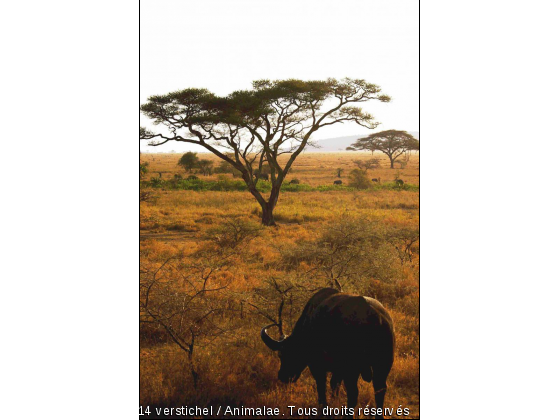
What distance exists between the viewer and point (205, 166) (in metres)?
32.6

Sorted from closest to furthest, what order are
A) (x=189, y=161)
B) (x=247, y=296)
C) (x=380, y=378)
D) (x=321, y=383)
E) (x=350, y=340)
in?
(x=350, y=340) → (x=380, y=378) → (x=321, y=383) → (x=247, y=296) → (x=189, y=161)

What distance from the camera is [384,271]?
6.88m

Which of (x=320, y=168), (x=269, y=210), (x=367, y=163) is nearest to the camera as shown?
(x=269, y=210)

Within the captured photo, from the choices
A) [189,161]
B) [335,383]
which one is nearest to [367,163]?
[189,161]

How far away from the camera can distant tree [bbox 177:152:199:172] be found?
3102 centimetres

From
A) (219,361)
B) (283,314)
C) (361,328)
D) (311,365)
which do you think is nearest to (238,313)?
(283,314)

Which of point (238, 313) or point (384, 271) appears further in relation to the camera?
point (384, 271)

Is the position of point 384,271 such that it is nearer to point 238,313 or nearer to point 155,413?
point 238,313

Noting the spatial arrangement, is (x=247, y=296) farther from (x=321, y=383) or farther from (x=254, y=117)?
(x=254, y=117)

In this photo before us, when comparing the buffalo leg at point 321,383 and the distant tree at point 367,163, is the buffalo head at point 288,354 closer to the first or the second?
the buffalo leg at point 321,383

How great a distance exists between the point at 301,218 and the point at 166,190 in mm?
10292

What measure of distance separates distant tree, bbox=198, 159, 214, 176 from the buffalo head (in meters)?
29.3

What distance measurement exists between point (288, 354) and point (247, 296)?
7.04ft

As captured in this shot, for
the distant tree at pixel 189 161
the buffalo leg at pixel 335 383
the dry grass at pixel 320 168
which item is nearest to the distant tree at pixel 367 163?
the dry grass at pixel 320 168
